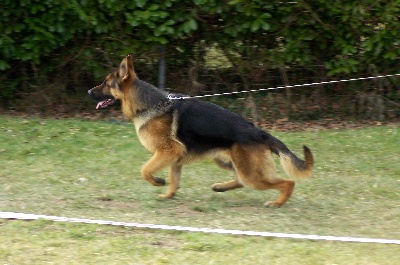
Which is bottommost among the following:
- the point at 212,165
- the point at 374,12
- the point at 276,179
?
the point at 212,165

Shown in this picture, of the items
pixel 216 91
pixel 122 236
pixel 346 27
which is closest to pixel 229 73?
pixel 216 91

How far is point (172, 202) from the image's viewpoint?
757cm

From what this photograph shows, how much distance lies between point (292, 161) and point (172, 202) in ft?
4.41

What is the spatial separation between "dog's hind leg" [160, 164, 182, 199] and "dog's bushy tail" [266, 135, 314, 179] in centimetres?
110

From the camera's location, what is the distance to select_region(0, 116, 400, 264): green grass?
5762 mm

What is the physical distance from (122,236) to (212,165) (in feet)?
10.9

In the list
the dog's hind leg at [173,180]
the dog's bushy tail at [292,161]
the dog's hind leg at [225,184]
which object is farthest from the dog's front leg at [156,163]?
the dog's bushy tail at [292,161]

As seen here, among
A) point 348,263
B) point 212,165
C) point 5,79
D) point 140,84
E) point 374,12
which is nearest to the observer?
point 348,263

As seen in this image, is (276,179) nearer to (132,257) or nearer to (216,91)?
(132,257)

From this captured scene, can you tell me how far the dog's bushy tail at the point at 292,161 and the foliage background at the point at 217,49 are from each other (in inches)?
159

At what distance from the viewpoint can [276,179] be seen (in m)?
7.35

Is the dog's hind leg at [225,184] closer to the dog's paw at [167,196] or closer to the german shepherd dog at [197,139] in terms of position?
the german shepherd dog at [197,139]

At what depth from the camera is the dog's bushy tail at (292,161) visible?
735cm

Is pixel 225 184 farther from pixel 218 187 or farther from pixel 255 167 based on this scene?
pixel 255 167
